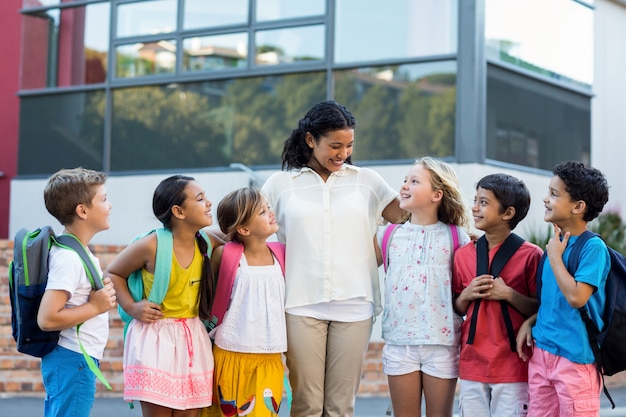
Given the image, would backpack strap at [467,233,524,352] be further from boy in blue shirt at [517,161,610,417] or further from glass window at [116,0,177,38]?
glass window at [116,0,177,38]

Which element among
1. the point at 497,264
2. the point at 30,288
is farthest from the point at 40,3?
the point at 497,264

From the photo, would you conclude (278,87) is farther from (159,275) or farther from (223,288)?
(159,275)

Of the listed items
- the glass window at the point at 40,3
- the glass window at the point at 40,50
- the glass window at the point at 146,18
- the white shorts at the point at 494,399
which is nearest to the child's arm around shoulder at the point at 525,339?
the white shorts at the point at 494,399

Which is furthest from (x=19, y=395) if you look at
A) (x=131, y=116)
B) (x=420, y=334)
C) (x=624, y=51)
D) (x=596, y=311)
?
(x=624, y=51)

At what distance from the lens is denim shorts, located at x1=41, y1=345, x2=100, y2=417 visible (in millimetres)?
3777

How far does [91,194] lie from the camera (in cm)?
401

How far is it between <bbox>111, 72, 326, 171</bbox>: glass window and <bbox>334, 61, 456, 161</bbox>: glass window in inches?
16.9

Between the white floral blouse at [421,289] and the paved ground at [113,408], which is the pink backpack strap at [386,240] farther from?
the paved ground at [113,408]

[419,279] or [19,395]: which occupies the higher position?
[419,279]

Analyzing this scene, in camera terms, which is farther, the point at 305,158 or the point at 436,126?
the point at 436,126

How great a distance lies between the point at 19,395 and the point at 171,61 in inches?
164

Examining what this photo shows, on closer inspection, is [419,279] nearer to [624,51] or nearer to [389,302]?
[389,302]

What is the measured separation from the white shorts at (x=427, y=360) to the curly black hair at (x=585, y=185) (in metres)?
0.88

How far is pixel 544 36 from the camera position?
9.56 m
